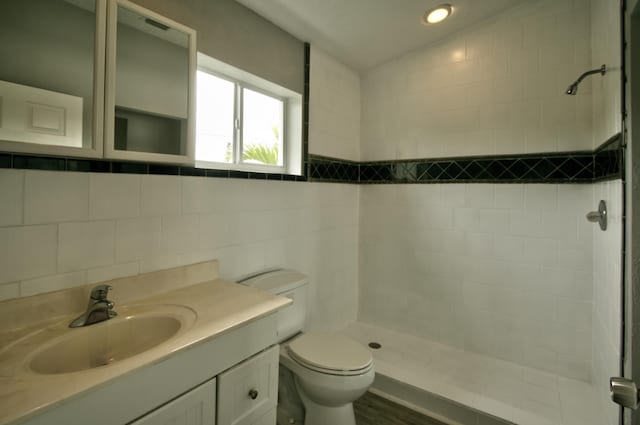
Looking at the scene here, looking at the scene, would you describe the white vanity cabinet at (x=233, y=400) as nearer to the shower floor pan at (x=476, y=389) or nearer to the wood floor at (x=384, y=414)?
the wood floor at (x=384, y=414)

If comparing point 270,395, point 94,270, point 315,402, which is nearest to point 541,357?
point 315,402

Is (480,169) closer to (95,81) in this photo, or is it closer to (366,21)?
(366,21)

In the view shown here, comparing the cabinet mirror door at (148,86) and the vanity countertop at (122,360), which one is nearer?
the vanity countertop at (122,360)

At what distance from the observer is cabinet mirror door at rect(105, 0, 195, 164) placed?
107 cm

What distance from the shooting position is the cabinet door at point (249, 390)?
3.37ft

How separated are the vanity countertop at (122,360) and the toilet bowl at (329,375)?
465mm

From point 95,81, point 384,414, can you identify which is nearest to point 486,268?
point 384,414

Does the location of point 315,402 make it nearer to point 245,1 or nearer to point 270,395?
point 270,395

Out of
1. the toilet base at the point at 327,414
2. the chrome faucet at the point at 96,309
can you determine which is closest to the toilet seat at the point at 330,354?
the toilet base at the point at 327,414

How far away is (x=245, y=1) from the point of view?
5.54ft

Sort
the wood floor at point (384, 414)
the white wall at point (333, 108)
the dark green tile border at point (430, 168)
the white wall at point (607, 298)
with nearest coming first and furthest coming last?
the dark green tile border at point (430, 168) → the white wall at point (607, 298) → the wood floor at point (384, 414) → the white wall at point (333, 108)

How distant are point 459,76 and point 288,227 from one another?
165cm

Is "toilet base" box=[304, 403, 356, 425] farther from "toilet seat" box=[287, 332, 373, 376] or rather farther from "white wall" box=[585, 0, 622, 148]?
"white wall" box=[585, 0, 622, 148]

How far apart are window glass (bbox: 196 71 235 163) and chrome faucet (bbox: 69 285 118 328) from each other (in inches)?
33.5
